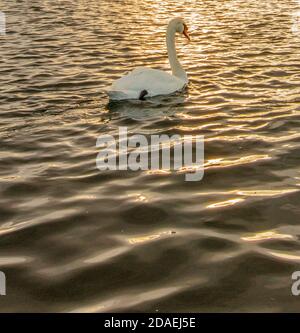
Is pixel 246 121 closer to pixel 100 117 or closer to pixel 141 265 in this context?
pixel 100 117

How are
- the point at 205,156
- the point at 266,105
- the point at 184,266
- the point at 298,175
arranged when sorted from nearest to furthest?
the point at 184,266 → the point at 298,175 → the point at 205,156 → the point at 266,105

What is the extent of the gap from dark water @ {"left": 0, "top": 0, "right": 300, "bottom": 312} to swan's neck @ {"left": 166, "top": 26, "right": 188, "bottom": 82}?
407 mm

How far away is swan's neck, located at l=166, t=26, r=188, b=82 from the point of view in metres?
12.7

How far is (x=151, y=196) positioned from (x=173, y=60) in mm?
6626

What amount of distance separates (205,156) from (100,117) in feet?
8.89

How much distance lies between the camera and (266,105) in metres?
10.8

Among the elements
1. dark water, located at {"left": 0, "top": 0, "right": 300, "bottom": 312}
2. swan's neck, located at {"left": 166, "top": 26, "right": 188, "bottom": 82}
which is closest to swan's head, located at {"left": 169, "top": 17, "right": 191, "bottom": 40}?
swan's neck, located at {"left": 166, "top": 26, "right": 188, "bottom": 82}

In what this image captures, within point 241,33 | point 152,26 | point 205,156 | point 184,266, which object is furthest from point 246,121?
point 152,26

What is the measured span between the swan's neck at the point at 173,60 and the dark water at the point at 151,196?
1.33ft

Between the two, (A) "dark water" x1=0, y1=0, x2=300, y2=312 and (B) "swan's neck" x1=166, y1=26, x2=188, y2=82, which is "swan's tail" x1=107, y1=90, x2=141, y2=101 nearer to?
(A) "dark water" x1=0, y1=0, x2=300, y2=312

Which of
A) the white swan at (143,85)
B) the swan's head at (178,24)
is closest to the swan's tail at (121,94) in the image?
the white swan at (143,85)

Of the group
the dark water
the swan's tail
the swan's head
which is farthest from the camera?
the swan's head

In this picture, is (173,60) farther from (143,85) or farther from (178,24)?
(143,85)

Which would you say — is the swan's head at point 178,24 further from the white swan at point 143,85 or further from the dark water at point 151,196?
the white swan at point 143,85
